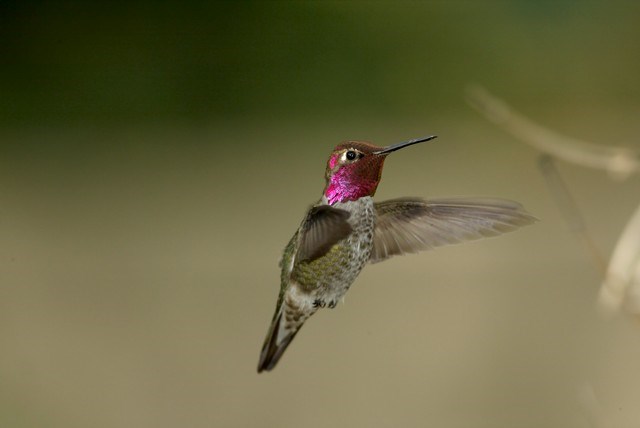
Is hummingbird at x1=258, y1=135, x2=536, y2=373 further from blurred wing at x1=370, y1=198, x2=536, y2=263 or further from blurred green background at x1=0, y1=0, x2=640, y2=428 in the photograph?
blurred green background at x1=0, y1=0, x2=640, y2=428

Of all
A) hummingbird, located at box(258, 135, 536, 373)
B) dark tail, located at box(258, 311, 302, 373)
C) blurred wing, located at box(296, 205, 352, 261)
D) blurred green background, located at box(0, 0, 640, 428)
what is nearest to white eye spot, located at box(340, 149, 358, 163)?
hummingbird, located at box(258, 135, 536, 373)

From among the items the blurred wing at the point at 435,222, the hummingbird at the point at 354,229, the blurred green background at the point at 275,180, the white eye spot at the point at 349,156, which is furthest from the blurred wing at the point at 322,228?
the blurred green background at the point at 275,180

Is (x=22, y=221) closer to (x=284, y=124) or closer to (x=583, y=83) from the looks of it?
(x=284, y=124)

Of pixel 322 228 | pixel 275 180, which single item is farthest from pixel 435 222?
pixel 275 180

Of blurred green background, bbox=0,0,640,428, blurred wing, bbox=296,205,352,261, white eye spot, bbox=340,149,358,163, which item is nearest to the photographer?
blurred wing, bbox=296,205,352,261

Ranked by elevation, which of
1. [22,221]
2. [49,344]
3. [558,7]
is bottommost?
[49,344]

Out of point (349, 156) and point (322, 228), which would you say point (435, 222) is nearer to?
point (349, 156)

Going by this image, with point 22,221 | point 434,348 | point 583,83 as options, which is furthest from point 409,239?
point 22,221

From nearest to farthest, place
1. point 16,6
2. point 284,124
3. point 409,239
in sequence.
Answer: point 409,239 → point 16,6 → point 284,124

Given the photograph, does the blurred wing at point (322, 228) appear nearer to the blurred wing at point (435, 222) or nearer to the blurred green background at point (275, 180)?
the blurred wing at point (435, 222)
